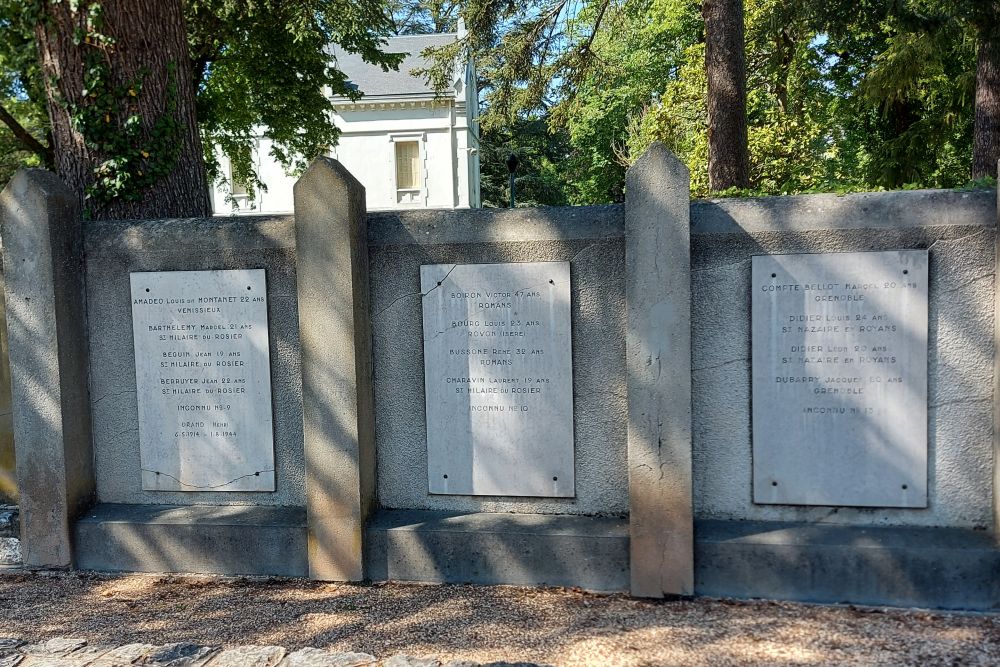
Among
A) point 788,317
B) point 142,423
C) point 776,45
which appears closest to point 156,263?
point 142,423

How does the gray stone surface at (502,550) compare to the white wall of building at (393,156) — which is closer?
the gray stone surface at (502,550)

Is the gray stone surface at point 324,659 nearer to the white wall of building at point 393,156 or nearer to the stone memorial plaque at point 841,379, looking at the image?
the stone memorial plaque at point 841,379

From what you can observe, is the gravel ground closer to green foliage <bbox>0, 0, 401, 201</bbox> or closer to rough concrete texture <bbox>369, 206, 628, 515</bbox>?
rough concrete texture <bbox>369, 206, 628, 515</bbox>

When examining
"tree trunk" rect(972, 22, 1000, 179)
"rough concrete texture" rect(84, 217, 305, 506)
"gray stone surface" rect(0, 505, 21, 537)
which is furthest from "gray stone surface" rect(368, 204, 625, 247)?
"tree trunk" rect(972, 22, 1000, 179)

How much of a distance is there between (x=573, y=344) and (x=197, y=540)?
102 inches

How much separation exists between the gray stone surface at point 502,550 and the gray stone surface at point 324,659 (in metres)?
1.06

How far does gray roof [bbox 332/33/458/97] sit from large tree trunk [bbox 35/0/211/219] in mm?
27703

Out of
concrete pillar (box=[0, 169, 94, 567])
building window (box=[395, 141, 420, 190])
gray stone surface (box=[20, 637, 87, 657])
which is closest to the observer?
gray stone surface (box=[20, 637, 87, 657])

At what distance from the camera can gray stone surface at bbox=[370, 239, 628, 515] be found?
475 cm

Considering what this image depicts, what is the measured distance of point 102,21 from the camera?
5992mm

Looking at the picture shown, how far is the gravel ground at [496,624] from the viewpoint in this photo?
3.77 metres

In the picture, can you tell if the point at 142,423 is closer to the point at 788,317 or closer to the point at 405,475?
the point at 405,475

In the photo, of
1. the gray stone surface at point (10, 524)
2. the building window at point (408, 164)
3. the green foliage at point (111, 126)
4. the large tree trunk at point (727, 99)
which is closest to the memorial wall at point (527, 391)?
the gray stone surface at point (10, 524)

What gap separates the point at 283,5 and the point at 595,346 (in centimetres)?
1095
